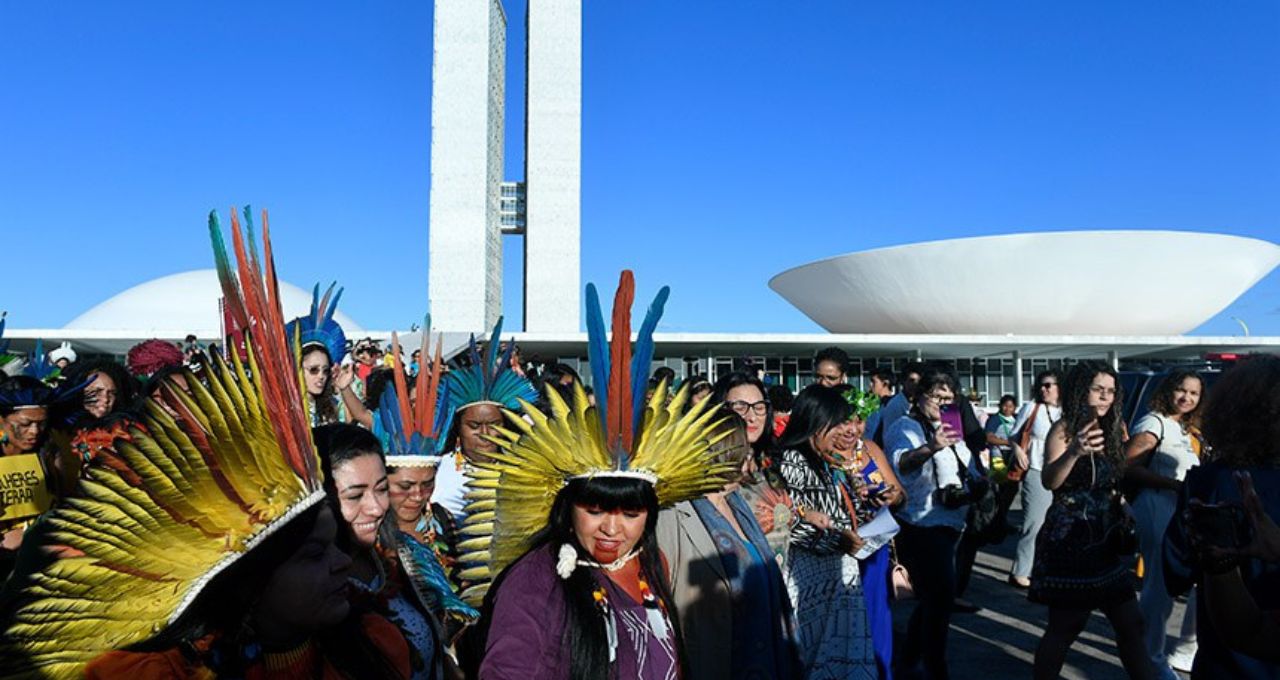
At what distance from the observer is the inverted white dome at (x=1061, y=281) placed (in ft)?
112

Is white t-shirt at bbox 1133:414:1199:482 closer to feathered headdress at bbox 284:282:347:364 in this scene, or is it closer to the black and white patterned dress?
the black and white patterned dress

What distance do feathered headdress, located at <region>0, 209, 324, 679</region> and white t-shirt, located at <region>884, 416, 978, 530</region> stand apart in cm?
416

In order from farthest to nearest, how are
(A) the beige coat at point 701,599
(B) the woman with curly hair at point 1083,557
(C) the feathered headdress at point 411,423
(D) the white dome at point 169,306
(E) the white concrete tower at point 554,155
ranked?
1. (D) the white dome at point 169,306
2. (E) the white concrete tower at point 554,155
3. (B) the woman with curly hair at point 1083,557
4. (C) the feathered headdress at point 411,423
5. (A) the beige coat at point 701,599

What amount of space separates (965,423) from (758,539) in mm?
3712

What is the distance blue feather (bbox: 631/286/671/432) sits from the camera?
8.09ft

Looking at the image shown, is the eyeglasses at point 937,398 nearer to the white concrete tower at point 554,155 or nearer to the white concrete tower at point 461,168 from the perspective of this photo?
the white concrete tower at point 461,168

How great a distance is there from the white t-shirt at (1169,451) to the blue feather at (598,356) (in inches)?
160

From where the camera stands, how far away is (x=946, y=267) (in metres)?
35.4

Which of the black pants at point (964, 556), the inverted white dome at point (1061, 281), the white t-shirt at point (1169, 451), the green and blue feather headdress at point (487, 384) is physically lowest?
the black pants at point (964, 556)

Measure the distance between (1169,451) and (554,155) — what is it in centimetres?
3403

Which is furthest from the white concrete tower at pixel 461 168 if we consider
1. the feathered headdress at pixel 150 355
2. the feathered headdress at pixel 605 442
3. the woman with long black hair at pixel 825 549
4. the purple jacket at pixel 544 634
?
the purple jacket at pixel 544 634

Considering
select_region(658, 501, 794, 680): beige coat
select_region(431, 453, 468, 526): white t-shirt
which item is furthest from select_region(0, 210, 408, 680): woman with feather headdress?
select_region(431, 453, 468, 526): white t-shirt

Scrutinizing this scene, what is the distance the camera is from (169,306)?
166ft

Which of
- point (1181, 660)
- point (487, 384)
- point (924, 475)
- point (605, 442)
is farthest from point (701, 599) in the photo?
point (1181, 660)
